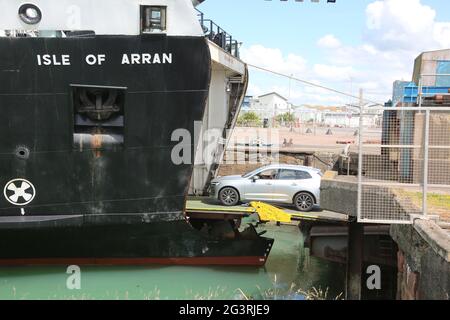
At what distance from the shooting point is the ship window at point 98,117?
9844mm

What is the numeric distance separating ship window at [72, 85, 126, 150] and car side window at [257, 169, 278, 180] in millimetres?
5065

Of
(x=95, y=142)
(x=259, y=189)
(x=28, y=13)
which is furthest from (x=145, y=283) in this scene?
(x=28, y=13)

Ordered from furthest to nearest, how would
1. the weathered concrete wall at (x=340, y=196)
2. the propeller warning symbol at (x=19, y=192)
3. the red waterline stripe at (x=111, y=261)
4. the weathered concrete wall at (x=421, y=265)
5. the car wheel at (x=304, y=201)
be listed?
1. the car wheel at (x=304, y=201)
2. the red waterline stripe at (x=111, y=261)
3. the propeller warning symbol at (x=19, y=192)
4. the weathered concrete wall at (x=340, y=196)
5. the weathered concrete wall at (x=421, y=265)

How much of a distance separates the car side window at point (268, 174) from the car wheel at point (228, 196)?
84cm

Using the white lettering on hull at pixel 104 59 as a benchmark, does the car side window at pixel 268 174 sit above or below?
below

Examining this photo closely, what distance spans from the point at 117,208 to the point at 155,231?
34.6 inches

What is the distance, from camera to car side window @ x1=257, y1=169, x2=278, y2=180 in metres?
14.0

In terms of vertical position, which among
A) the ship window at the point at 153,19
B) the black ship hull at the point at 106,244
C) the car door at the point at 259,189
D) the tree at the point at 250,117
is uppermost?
the ship window at the point at 153,19

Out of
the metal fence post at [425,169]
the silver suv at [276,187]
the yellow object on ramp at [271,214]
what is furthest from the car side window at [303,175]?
the metal fence post at [425,169]

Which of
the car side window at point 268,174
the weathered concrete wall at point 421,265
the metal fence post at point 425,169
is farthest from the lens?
the car side window at point 268,174

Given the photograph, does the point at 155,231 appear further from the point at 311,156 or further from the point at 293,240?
the point at 311,156

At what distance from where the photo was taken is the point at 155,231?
10352 millimetres

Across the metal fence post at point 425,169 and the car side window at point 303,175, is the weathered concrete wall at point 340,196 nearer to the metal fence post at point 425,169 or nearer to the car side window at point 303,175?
the metal fence post at point 425,169

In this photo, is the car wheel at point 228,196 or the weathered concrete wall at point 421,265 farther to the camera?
the car wheel at point 228,196
